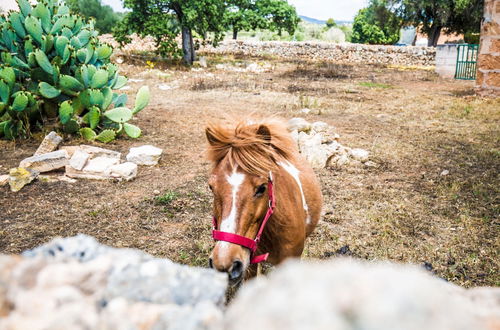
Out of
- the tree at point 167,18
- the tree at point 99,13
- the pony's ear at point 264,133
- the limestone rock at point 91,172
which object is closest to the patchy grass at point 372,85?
the tree at point 167,18

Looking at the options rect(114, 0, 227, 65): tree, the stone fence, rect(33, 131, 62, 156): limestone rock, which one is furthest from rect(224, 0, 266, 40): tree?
rect(33, 131, 62, 156): limestone rock

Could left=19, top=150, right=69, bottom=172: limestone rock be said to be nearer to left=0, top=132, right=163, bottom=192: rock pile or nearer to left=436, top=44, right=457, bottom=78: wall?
left=0, top=132, right=163, bottom=192: rock pile

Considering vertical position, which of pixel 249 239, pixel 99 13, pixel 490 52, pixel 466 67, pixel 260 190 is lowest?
pixel 249 239

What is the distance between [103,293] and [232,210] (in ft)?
4.36

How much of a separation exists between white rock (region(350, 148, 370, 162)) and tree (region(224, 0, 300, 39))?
20.2 m

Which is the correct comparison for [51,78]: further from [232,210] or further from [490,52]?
[490,52]

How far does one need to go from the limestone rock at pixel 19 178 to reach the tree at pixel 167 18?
12719 mm

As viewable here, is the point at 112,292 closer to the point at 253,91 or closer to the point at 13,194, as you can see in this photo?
the point at 13,194

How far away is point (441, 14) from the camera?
89.9 ft

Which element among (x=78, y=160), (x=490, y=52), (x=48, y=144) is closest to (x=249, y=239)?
(x=78, y=160)

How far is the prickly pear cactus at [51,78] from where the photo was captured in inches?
246

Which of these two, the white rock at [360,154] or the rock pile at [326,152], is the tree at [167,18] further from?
the white rock at [360,154]

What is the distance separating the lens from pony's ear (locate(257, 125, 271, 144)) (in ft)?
7.70

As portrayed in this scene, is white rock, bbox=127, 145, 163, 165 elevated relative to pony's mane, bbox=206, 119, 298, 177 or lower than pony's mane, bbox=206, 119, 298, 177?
lower
